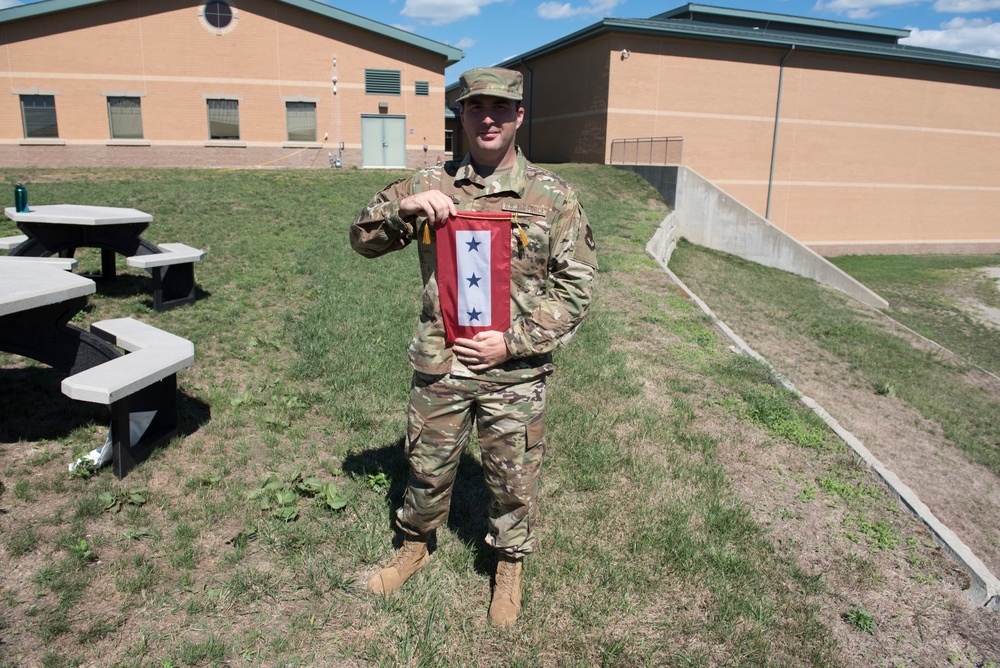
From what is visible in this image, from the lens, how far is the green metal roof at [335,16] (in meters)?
21.4

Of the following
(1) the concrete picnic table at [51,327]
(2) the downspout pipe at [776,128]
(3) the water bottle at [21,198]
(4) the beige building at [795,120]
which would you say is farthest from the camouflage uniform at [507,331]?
(2) the downspout pipe at [776,128]

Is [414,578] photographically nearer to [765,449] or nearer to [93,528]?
[93,528]

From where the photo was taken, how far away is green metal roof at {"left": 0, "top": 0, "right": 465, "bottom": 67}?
842 inches

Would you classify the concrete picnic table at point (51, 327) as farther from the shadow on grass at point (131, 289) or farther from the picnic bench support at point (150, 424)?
the shadow on grass at point (131, 289)

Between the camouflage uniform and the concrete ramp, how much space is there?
16820mm

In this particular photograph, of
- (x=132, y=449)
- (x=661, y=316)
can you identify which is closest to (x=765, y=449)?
(x=661, y=316)

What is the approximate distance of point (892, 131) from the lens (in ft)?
94.5

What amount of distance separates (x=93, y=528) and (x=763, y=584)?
3263mm

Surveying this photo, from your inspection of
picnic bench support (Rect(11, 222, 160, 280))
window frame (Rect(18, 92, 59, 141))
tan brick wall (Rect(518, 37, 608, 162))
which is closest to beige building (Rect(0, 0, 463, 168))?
window frame (Rect(18, 92, 59, 141))

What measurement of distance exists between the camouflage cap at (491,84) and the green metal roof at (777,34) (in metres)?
23.8

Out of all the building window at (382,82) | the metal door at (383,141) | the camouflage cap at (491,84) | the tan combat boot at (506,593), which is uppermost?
the building window at (382,82)

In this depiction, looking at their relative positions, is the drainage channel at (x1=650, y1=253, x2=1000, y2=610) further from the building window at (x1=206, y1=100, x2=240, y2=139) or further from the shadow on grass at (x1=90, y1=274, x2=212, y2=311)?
the building window at (x1=206, y1=100, x2=240, y2=139)

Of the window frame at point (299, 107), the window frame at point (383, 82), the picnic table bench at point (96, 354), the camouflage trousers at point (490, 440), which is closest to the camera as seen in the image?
the camouflage trousers at point (490, 440)

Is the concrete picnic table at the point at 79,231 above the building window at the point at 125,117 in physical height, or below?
below
